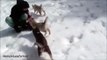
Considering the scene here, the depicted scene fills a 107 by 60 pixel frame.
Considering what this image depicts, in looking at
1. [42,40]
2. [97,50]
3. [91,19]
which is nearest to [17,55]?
[42,40]

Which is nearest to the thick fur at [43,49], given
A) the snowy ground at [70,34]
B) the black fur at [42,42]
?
the black fur at [42,42]

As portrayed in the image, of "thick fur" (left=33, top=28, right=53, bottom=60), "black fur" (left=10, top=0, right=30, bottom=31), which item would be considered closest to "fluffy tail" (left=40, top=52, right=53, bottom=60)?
"thick fur" (left=33, top=28, right=53, bottom=60)

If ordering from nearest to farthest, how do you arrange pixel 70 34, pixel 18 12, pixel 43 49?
1. pixel 43 49
2. pixel 70 34
3. pixel 18 12

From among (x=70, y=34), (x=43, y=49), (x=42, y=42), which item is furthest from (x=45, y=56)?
(x=70, y=34)

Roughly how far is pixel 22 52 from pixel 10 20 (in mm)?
917

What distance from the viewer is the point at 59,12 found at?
5.19 metres

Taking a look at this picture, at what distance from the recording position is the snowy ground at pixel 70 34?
372cm

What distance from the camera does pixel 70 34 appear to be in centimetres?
423

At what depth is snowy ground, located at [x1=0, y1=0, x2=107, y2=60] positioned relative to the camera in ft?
12.2

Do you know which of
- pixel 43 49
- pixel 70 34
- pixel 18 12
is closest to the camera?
pixel 43 49

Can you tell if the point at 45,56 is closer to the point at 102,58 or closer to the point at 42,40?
the point at 42,40

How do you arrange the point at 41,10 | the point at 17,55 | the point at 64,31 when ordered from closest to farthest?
the point at 17,55
the point at 64,31
the point at 41,10

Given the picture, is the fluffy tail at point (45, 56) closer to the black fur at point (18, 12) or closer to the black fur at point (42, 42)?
the black fur at point (42, 42)

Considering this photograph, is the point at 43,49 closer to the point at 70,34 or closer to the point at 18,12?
the point at 70,34
